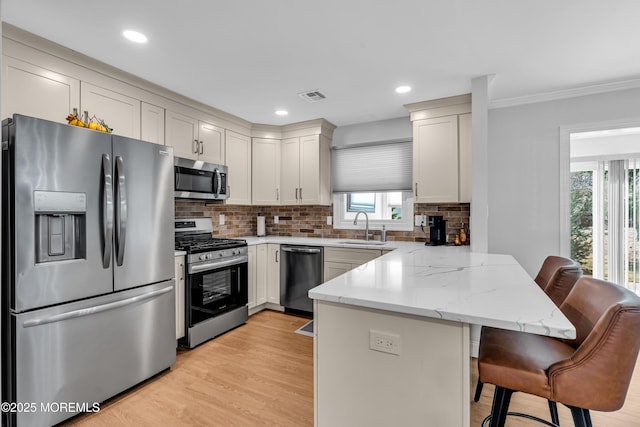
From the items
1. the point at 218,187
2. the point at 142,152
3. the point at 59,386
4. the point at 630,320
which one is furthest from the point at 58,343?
the point at 630,320

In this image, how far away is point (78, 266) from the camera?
184cm

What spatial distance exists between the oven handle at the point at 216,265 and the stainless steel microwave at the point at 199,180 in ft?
2.22

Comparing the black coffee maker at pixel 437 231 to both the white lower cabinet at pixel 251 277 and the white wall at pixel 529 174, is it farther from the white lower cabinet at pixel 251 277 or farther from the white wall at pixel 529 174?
the white lower cabinet at pixel 251 277

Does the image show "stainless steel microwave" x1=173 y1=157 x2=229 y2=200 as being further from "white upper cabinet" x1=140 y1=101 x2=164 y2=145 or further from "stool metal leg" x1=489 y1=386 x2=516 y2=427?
"stool metal leg" x1=489 y1=386 x2=516 y2=427

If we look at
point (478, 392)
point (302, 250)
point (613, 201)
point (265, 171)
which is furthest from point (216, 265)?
point (613, 201)

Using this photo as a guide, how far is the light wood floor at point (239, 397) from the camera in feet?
6.04

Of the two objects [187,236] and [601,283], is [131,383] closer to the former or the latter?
[187,236]

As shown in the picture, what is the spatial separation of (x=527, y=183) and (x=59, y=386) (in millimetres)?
4050

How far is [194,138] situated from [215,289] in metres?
1.55

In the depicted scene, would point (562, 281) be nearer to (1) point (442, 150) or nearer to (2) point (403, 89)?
(1) point (442, 150)

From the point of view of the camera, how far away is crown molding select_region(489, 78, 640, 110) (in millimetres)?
2734

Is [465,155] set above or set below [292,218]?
above

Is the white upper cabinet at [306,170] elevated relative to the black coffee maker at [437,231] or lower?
elevated

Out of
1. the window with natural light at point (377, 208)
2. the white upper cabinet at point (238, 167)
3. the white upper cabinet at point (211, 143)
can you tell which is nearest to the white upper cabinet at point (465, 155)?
the window with natural light at point (377, 208)
